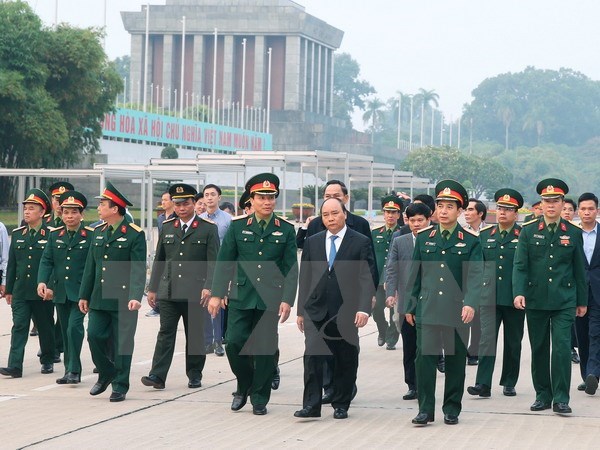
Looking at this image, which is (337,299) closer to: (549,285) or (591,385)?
(549,285)

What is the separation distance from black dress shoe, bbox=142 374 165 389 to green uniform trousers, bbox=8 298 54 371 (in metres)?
1.56

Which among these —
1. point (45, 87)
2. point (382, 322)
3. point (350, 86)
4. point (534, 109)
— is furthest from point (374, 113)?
point (382, 322)

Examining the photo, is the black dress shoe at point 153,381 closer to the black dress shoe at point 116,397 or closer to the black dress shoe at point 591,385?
the black dress shoe at point 116,397

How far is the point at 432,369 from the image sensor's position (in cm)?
889

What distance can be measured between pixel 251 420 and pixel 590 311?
11.1 ft

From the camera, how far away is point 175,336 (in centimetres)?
1043

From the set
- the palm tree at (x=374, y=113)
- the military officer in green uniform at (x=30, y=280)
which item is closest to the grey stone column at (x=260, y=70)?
the palm tree at (x=374, y=113)

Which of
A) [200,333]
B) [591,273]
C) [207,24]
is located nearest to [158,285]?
[200,333]

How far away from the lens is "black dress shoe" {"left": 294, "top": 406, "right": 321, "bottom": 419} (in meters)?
9.00

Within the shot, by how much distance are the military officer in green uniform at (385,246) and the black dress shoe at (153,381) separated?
2796 mm

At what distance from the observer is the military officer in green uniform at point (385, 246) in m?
12.8

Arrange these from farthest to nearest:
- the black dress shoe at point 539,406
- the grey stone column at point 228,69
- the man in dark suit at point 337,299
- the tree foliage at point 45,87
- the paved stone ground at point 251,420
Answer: the grey stone column at point 228,69
the tree foliage at point 45,87
the black dress shoe at point 539,406
the man in dark suit at point 337,299
the paved stone ground at point 251,420

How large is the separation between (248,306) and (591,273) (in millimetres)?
3278

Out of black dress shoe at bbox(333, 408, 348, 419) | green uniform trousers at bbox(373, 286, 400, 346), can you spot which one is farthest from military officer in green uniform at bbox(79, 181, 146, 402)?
green uniform trousers at bbox(373, 286, 400, 346)
